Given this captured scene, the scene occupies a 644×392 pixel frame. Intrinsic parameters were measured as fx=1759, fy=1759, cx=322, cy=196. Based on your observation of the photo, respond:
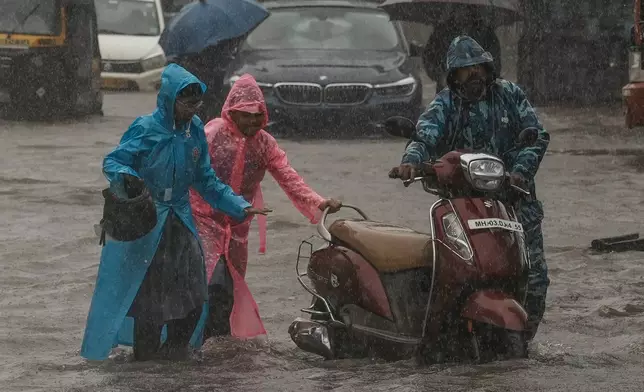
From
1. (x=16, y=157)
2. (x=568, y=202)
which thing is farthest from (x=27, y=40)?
(x=568, y=202)

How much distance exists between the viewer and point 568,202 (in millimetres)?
14930

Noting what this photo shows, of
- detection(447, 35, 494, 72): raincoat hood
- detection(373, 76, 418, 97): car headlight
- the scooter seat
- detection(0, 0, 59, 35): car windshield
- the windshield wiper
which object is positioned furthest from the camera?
detection(0, 0, 59, 35): car windshield

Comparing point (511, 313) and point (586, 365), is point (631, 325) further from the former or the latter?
point (511, 313)

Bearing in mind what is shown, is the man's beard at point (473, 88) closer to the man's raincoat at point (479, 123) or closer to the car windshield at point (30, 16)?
the man's raincoat at point (479, 123)

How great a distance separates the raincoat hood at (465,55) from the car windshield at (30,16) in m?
15.9

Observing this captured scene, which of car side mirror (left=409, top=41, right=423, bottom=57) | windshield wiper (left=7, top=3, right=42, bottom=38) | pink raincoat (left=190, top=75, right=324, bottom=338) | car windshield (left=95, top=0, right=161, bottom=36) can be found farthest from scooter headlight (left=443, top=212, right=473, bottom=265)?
car windshield (left=95, top=0, right=161, bottom=36)

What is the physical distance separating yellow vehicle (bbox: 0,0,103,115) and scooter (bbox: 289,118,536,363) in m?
15.7

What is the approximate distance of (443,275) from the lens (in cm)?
747

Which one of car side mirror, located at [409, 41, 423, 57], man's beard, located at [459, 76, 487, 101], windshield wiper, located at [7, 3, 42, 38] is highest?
man's beard, located at [459, 76, 487, 101]

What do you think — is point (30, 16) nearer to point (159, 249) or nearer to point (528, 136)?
point (159, 249)

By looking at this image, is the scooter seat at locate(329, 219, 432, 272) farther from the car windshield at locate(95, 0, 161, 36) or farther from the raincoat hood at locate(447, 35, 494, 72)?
the car windshield at locate(95, 0, 161, 36)

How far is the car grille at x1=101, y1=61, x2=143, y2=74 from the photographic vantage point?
95.5 feet

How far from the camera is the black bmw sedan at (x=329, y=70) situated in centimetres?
1995

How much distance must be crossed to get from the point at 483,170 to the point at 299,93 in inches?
493
